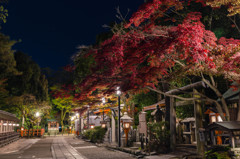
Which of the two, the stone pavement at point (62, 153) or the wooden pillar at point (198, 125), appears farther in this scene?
the stone pavement at point (62, 153)

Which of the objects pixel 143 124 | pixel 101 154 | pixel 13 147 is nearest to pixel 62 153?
pixel 101 154

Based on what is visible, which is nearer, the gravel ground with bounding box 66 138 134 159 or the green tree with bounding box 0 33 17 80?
the gravel ground with bounding box 66 138 134 159

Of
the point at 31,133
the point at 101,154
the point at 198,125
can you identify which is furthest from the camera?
the point at 31,133

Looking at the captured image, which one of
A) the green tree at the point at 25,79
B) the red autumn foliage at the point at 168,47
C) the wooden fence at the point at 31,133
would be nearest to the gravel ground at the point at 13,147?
the red autumn foliage at the point at 168,47

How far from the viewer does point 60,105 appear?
44219 millimetres

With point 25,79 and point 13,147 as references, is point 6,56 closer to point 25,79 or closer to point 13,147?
point 25,79

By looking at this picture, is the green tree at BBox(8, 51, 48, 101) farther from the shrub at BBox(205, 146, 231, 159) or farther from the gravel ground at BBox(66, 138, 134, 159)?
the shrub at BBox(205, 146, 231, 159)

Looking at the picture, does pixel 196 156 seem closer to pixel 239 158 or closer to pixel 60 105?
pixel 239 158

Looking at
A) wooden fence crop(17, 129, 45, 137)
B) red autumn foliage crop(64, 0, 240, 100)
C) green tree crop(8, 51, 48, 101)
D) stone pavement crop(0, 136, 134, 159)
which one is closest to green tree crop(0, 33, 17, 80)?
green tree crop(8, 51, 48, 101)

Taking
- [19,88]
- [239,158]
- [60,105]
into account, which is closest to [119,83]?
[239,158]

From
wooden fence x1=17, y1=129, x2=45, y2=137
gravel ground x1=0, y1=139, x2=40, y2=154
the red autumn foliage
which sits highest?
the red autumn foliage

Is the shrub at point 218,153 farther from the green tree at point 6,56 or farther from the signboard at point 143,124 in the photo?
the green tree at point 6,56

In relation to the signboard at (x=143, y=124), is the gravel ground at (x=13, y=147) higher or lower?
lower

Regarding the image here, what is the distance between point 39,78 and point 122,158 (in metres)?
31.2
